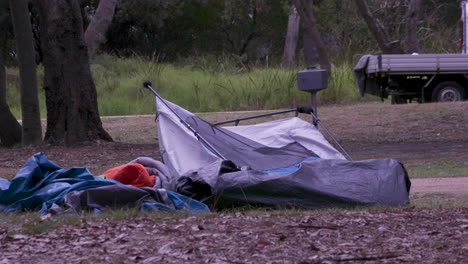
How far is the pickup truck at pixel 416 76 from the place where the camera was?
1941cm

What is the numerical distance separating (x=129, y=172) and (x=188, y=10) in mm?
34824

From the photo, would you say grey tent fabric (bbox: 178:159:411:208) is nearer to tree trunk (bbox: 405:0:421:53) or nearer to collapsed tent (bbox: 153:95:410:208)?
collapsed tent (bbox: 153:95:410:208)

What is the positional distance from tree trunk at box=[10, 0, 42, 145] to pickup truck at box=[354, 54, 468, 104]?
28.0 feet

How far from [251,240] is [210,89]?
19652mm

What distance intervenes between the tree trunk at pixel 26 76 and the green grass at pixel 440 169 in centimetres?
779

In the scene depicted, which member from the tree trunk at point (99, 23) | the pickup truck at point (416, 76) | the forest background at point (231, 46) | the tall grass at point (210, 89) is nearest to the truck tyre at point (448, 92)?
the pickup truck at point (416, 76)

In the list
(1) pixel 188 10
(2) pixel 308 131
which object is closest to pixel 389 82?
(2) pixel 308 131

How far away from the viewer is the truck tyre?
2055 centimetres

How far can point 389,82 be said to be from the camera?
66.1 feet

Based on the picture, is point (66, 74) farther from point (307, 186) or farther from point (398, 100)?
point (398, 100)

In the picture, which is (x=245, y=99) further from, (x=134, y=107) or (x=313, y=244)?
(x=313, y=244)

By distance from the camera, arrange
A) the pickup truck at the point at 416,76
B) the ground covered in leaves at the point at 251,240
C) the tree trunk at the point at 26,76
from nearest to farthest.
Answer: the ground covered in leaves at the point at 251,240, the tree trunk at the point at 26,76, the pickup truck at the point at 416,76

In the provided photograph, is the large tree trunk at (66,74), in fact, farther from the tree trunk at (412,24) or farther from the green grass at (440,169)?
the tree trunk at (412,24)

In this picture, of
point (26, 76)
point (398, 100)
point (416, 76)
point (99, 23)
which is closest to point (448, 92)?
point (416, 76)
